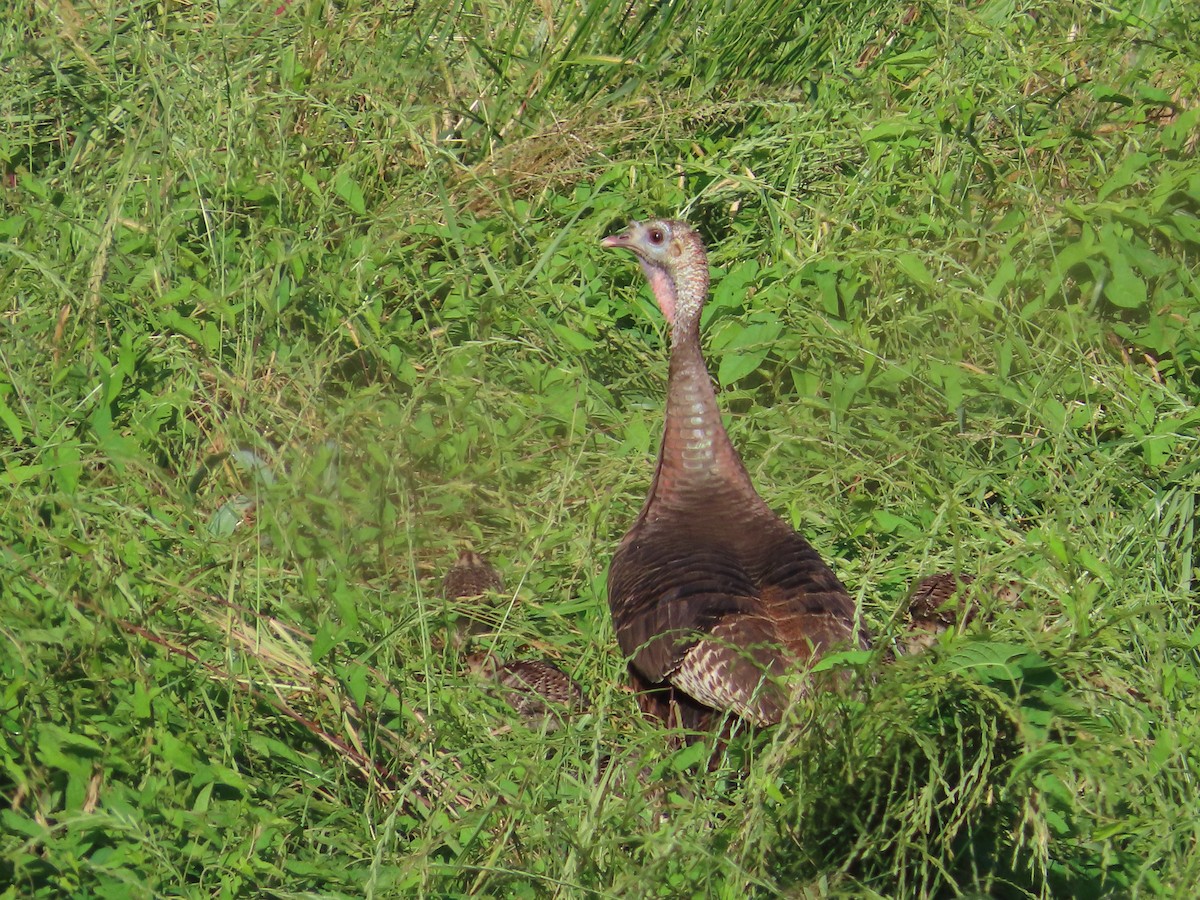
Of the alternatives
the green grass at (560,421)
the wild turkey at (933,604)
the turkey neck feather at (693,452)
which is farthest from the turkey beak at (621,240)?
the wild turkey at (933,604)

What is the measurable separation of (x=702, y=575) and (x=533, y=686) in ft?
1.84

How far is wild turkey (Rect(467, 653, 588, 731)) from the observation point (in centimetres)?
416

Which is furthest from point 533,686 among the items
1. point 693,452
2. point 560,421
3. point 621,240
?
point 621,240

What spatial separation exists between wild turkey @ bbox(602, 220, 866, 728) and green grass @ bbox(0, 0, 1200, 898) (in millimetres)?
181

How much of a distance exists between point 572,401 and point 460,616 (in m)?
0.99

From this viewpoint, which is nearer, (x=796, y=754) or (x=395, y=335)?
(x=796, y=754)

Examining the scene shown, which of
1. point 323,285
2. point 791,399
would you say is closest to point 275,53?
point 323,285

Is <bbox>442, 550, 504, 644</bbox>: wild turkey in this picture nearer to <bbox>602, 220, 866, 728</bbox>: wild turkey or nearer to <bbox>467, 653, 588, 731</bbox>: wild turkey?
<bbox>467, 653, 588, 731</bbox>: wild turkey

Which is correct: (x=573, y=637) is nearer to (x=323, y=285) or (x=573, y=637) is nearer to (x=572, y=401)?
(x=572, y=401)

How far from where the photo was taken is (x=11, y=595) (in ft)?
12.6

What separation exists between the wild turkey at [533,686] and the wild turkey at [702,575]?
0.21 meters

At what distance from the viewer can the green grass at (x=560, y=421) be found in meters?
3.43

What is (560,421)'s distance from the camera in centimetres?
528

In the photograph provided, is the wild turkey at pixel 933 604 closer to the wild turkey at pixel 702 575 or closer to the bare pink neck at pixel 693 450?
the wild turkey at pixel 702 575
